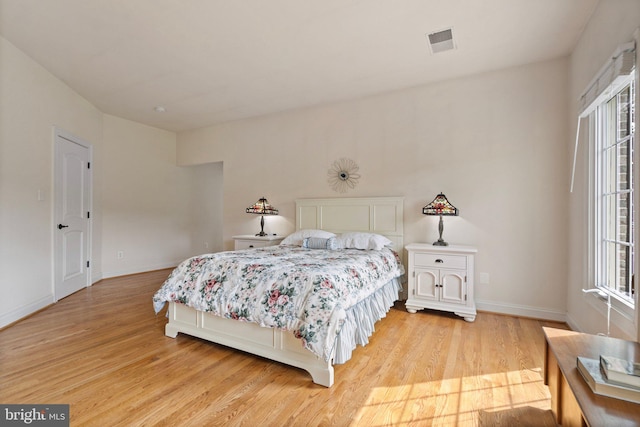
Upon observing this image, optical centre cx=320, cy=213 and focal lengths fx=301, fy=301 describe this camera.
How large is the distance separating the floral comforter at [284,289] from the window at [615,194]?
1.66m

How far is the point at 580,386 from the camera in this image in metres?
1.09


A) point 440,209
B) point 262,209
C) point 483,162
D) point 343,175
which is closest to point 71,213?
point 262,209

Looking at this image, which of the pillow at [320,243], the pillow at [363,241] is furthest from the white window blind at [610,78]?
the pillow at [320,243]

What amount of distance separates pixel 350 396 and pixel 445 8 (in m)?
2.77

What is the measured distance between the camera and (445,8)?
2271 mm

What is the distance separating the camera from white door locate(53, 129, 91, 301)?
3.66 meters

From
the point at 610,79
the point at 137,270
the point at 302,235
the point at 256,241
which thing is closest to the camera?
the point at 610,79

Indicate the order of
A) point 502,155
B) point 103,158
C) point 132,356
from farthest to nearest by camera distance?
point 103,158 < point 502,155 < point 132,356

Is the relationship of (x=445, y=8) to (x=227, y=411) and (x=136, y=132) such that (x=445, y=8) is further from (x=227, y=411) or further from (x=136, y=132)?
(x=136, y=132)

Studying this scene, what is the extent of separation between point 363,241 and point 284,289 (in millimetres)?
1551

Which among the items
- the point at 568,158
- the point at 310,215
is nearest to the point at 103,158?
the point at 310,215

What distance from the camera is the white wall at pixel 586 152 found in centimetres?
184

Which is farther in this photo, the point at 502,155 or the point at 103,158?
the point at 103,158

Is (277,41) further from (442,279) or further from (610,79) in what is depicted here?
(442,279)
